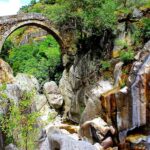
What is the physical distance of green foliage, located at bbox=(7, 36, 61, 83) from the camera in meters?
32.6

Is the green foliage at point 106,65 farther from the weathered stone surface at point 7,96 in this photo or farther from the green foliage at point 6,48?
the green foliage at point 6,48

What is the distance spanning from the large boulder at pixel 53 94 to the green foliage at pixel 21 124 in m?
18.1

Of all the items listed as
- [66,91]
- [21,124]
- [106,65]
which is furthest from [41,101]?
[21,124]

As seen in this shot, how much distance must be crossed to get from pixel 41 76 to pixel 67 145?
2648cm

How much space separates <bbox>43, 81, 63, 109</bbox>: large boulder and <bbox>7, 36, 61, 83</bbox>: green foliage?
8.24 feet

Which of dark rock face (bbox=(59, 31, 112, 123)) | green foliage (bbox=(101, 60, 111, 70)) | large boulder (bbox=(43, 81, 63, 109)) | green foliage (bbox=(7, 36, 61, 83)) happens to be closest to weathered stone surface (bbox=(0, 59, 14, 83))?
dark rock face (bbox=(59, 31, 112, 123))

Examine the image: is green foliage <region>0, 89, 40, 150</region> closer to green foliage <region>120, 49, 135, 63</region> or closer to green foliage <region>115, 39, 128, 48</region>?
green foliage <region>120, 49, 135, 63</region>

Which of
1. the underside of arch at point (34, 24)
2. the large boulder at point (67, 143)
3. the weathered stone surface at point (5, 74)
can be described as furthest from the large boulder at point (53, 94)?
the large boulder at point (67, 143)

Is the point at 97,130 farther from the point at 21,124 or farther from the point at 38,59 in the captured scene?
the point at 38,59

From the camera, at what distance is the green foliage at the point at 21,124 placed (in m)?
9.44

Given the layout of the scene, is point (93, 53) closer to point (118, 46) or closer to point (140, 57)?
point (118, 46)

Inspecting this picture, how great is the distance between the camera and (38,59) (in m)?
36.4

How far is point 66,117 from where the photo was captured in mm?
27062

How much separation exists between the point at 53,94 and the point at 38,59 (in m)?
7.87
